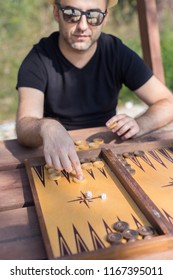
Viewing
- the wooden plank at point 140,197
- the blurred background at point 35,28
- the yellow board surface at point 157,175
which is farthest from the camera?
the blurred background at point 35,28

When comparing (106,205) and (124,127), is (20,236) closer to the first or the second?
(106,205)

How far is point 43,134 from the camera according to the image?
1.70 m

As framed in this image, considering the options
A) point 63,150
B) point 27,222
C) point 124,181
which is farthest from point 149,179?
point 27,222

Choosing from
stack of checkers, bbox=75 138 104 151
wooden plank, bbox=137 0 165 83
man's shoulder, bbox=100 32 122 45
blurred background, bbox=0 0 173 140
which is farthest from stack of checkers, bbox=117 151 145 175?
blurred background, bbox=0 0 173 140

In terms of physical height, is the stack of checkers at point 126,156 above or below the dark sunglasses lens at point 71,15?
below

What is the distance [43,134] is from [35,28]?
4.96m

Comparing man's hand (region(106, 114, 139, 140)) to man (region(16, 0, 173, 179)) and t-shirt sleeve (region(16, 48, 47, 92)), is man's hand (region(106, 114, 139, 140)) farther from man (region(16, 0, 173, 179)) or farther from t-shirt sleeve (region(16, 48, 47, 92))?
t-shirt sleeve (region(16, 48, 47, 92))

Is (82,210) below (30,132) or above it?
below

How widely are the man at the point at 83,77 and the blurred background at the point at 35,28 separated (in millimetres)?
2943

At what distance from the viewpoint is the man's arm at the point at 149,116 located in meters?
2.00

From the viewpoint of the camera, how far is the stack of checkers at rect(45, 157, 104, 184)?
1.56m

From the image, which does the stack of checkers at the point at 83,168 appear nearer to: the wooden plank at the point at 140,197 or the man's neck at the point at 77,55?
the wooden plank at the point at 140,197

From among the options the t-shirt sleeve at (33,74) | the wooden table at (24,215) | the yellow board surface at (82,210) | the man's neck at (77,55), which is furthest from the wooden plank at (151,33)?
the yellow board surface at (82,210)

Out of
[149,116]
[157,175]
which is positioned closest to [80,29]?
[149,116]
